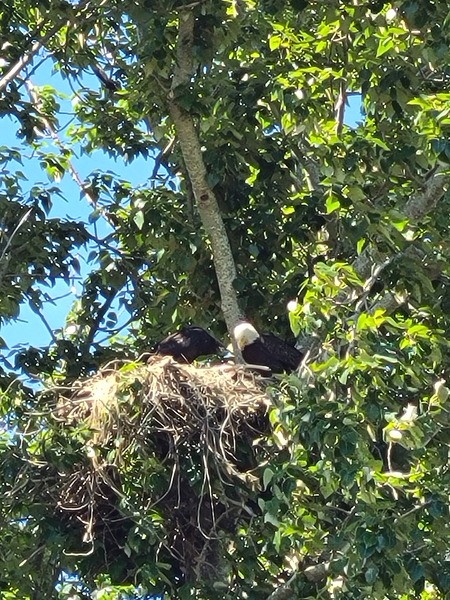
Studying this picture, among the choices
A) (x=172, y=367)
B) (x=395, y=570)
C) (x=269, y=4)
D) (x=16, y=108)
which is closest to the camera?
(x=395, y=570)

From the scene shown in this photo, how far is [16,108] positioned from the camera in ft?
28.4

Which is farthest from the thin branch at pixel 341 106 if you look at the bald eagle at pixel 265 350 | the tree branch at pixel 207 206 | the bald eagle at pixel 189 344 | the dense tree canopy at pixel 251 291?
the bald eagle at pixel 189 344

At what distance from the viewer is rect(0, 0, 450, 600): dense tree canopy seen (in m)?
5.97

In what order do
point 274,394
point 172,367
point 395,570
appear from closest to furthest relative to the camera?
point 395,570
point 274,394
point 172,367

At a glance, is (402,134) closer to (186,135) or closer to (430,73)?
(430,73)

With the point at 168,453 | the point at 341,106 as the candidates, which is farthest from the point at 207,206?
the point at 168,453

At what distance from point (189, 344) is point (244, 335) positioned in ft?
1.61

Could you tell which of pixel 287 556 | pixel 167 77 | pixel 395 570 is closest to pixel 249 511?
pixel 287 556

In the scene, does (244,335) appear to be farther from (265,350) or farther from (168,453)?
(168,453)

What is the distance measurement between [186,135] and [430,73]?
153cm

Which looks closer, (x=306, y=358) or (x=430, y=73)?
(x=306, y=358)

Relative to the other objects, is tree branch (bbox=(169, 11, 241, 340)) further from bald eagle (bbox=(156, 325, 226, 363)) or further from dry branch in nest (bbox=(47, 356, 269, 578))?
dry branch in nest (bbox=(47, 356, 269, 578))

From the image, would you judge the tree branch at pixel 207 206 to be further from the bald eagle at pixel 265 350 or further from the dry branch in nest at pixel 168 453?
the dry branch in nest at pixel 168 453

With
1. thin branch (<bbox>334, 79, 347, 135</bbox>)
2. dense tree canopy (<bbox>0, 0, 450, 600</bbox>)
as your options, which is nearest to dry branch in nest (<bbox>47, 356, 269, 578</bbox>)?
dense tree canopy (<bbox>0, 0, 450, 600</bbox>)
